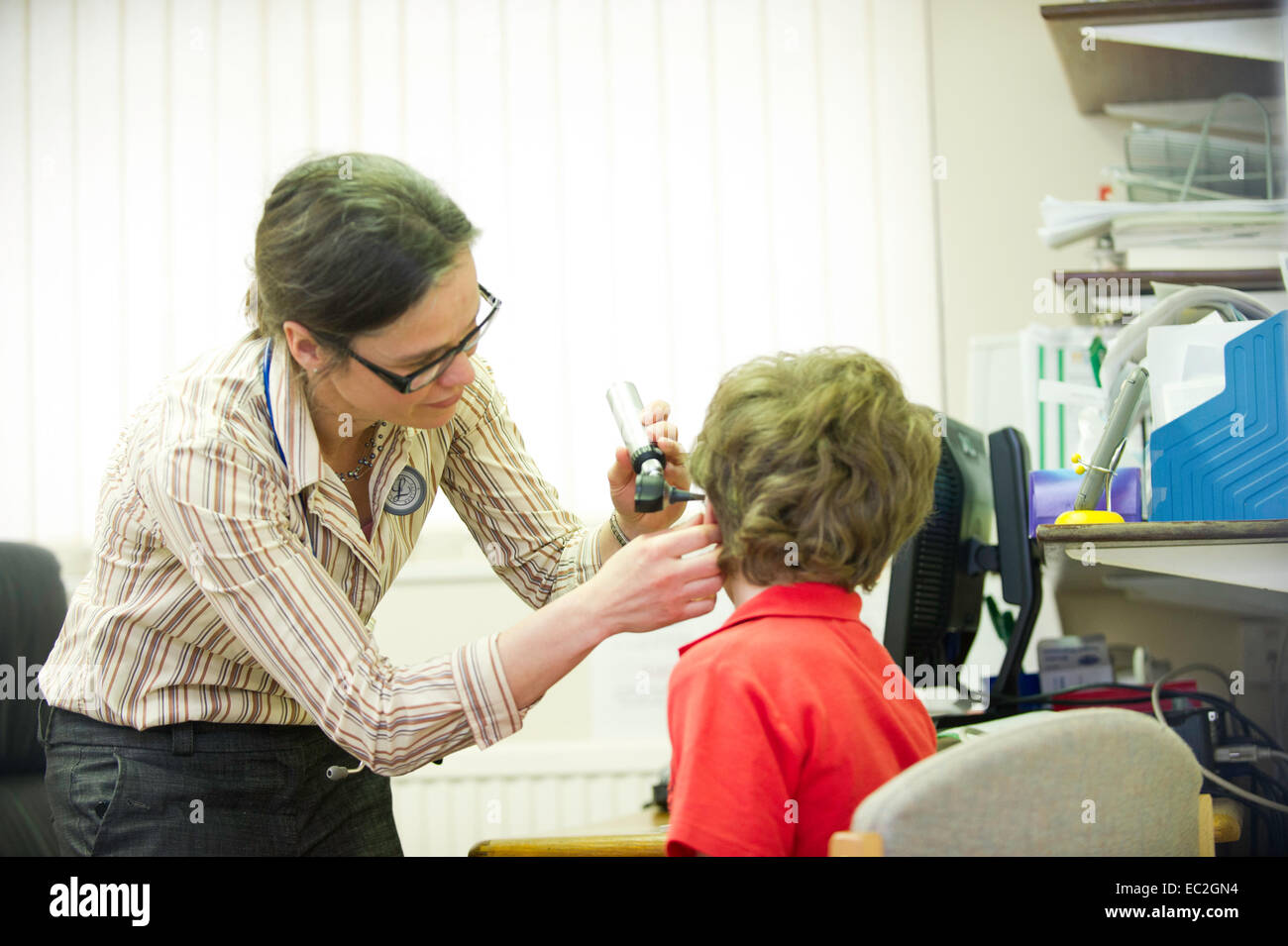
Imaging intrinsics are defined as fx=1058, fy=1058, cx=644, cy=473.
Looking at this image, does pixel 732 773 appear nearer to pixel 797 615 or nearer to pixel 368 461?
pixel 797 615

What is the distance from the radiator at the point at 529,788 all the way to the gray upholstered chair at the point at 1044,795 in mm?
1619

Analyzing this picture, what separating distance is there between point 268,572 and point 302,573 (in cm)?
3

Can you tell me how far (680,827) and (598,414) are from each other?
1.64 meters

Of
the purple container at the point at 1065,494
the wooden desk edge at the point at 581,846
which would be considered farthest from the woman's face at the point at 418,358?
the purple container at the point at 1065,494

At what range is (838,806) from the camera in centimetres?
80

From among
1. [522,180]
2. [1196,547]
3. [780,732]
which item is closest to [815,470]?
[780,732]

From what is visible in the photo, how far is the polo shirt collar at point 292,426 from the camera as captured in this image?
41.1 inches

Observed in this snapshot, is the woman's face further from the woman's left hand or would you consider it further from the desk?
the desk

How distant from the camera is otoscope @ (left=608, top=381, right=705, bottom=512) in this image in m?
1.00

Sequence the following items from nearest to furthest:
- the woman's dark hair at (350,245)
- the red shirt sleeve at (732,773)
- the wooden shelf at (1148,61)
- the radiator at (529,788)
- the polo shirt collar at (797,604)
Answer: the red shirt sleeve at (732,773) < the polo shirt collar at (797,604) < the woman's dark hair at (350,245) < the wooden shelf at (1148,61) < the radiator at (529,788)

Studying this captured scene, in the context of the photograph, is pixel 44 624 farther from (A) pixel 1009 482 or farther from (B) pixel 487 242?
(A) pixel 1009 482

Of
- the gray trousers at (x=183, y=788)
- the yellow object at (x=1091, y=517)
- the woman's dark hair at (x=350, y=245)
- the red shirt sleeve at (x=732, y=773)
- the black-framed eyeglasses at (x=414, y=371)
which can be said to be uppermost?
the woman's dark hair at (x=350, y=245)

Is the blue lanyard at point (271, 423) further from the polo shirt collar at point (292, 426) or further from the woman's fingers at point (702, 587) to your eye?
the woman's fingers at point (702, 587)

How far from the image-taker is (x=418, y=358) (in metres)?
1.01
